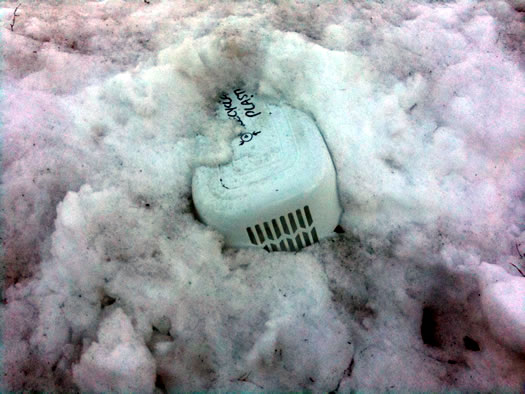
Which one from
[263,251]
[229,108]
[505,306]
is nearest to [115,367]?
A: [263,251]

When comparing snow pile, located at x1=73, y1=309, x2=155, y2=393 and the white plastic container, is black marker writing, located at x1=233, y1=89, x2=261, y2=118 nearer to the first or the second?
the white plastic container

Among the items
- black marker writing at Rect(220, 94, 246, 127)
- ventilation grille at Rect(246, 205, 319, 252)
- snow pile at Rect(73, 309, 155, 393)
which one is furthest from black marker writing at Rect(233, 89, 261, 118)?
snow pile at Rect(73, 309, 155, 393)

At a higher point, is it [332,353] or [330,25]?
[330,25]

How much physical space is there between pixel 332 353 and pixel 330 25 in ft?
3.32

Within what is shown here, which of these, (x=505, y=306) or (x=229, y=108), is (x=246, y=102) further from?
(x=505, y=306)

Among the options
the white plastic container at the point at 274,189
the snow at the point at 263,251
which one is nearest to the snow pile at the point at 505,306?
the snow at the point at 263,251

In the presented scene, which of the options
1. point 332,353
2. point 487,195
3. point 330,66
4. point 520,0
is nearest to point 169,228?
point 332,353

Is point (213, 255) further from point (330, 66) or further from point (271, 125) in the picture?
point (330, 66)

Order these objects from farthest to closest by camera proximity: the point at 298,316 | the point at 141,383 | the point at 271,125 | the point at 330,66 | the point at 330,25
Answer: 1. the point at 330,25
2. the point at 330,66
3. the point at 271,125
4. the point at 298,316
5. the point at 141,383

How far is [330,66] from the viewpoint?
1316 mm

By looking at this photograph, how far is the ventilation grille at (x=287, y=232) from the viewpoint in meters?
1.08

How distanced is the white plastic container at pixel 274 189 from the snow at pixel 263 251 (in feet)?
0.14

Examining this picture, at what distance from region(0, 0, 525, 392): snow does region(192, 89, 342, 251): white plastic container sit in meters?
0.04

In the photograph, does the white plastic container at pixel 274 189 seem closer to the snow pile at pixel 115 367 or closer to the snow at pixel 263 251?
the snow at pixel 263 251
